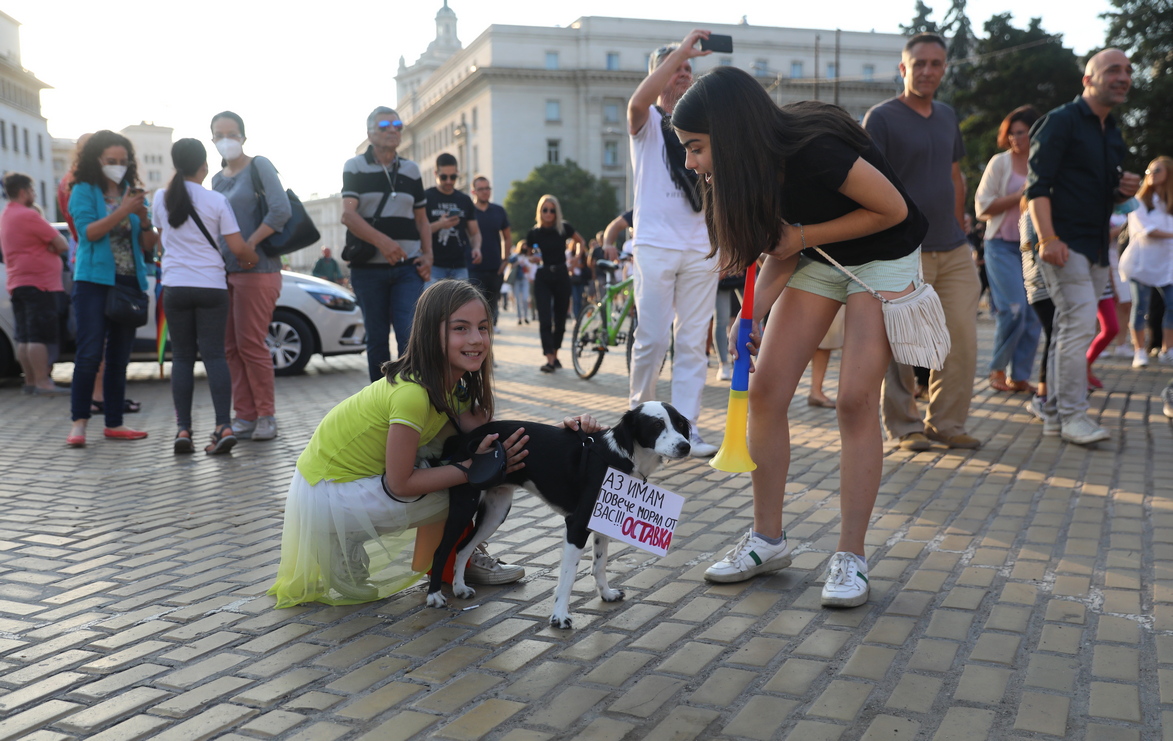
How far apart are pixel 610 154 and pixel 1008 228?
258ft

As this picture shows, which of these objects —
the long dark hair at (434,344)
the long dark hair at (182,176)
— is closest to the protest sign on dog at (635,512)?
the long dark hair at (434,344)

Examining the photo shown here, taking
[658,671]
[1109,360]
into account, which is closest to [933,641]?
[658,671]

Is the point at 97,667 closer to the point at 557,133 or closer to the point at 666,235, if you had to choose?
the point at 666,235

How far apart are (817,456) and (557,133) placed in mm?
80891

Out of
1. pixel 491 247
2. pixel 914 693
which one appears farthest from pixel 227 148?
pixel 914 693

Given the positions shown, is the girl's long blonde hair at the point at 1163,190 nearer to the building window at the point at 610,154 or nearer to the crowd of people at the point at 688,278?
the crowd of people at the point at 688,278

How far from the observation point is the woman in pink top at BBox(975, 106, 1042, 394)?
26.9 ft

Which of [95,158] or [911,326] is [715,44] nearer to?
[911,326]

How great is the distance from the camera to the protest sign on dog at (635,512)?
127 inches

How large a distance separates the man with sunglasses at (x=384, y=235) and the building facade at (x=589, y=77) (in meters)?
76.3

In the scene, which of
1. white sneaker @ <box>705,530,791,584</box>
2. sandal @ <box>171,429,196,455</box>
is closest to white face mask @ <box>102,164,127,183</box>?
sandal @ <box>171,429,196,455</box>

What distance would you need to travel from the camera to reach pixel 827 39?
8762 centimetres

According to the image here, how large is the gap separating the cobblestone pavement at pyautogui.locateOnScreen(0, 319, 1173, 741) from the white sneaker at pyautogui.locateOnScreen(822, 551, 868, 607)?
58 millimetres

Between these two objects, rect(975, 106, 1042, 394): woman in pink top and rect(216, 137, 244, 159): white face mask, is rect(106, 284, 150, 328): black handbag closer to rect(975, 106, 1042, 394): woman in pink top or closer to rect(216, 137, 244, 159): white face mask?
rect(216, 137, 244, 159): white face mask
